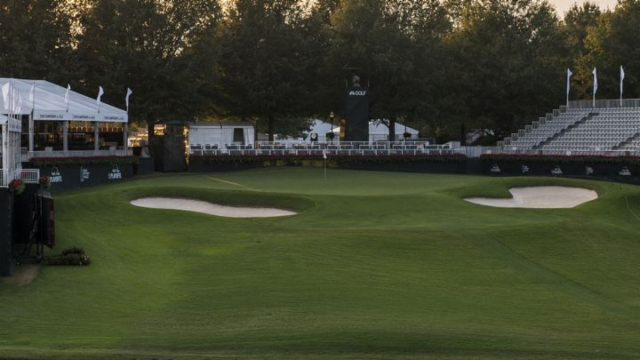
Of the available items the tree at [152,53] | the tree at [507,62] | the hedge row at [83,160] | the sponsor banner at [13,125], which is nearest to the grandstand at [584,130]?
the tree at [507,62]

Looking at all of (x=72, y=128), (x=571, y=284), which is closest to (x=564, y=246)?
(x=571, y=284)

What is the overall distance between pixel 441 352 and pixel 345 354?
76.4 inches

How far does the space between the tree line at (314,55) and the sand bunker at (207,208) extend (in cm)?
2742

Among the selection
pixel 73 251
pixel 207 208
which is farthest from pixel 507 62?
pixel 73 251

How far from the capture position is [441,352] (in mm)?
19047

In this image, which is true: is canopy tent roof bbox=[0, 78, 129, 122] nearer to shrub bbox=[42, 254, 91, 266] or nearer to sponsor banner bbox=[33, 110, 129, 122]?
sponsor banner bbox=[33, 110, 129, 122]

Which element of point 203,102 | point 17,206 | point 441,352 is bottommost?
point 441,352

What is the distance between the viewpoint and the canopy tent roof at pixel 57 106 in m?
53.9

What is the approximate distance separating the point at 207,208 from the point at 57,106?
17703 millimetres

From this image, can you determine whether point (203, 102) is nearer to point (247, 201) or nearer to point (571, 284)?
point (247, 201)

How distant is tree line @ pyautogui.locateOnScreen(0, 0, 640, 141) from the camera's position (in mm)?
70438

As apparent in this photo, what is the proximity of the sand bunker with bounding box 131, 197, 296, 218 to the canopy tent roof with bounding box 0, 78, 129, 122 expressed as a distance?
Result: 1275cm

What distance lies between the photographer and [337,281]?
86.9 feet

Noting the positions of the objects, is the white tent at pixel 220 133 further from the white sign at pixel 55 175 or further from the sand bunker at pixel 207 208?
the sand bunker at pixel 207 208
